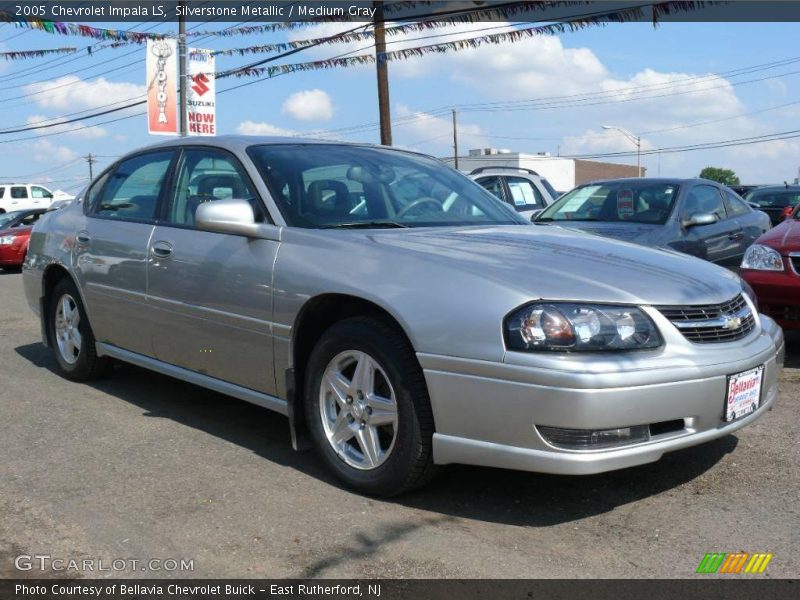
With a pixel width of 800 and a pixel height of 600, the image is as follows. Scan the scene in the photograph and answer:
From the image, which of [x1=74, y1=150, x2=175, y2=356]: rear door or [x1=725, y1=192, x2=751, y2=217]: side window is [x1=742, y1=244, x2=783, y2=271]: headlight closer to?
[x1=725, y1=192, x2=751, y2=217]: side window

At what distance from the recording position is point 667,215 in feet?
27.9

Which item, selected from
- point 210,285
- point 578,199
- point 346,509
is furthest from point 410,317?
point 578,199

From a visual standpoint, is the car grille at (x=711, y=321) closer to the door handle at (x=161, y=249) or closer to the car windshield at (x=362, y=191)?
the car windshield at (x=362, y=191)

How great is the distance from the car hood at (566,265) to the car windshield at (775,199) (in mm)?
15788

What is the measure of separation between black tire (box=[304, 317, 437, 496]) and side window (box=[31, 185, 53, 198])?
3554 centimetres

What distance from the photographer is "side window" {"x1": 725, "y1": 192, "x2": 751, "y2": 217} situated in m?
9.59

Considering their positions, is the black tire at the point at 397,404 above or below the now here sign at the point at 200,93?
below

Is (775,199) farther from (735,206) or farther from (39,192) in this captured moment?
(39,192)

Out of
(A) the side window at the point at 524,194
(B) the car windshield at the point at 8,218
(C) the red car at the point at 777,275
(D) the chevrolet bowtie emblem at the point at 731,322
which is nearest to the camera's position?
(D) the chevrolet bowtie emblem at the point at 731,322

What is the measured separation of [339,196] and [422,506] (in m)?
1.63

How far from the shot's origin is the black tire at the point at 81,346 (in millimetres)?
5797

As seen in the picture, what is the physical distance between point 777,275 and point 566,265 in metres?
3.47

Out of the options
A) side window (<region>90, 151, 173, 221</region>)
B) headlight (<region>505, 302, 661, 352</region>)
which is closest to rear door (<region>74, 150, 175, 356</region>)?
side window (<region>90, 151, 173, 221</region>)

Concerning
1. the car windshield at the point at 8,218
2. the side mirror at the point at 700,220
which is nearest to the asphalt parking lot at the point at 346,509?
Answer: the side mirror at the point at 700,220
